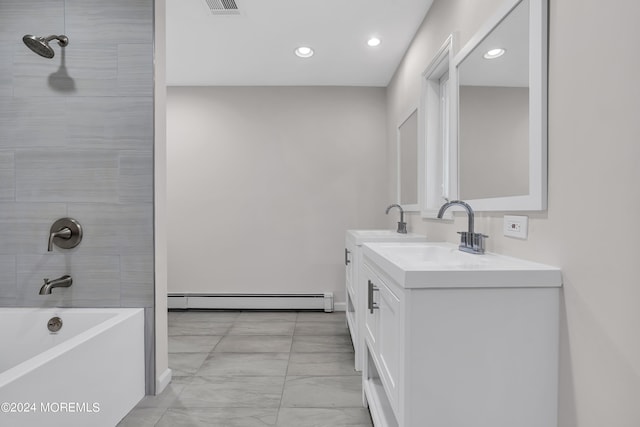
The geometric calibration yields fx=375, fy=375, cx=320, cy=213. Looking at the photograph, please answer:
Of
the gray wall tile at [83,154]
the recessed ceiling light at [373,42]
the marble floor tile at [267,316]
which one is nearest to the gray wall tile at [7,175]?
the gray wall tile at [83,154]

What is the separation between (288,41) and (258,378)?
249cm

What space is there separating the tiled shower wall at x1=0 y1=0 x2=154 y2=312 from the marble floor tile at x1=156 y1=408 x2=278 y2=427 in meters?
0.61

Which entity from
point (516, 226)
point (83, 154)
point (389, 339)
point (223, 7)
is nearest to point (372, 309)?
point (389, 339)

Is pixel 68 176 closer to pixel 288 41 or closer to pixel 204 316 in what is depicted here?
pixel 288 41

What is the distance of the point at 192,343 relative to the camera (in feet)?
9.76

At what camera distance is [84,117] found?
2.09m

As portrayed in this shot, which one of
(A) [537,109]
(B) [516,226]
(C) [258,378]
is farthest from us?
(C) [258,378]

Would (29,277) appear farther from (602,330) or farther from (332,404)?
(602,330)

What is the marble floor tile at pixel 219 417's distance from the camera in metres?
1.83

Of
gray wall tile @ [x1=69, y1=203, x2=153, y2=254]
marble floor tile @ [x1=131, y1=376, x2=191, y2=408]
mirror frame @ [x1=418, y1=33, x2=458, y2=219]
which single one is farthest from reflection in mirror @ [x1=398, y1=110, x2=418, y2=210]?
marble floor tile @ [x1=131, y1=376, x2=191, y2=408]

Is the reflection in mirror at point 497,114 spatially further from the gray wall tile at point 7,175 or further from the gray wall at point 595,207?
the gray wall tile at point 7,175

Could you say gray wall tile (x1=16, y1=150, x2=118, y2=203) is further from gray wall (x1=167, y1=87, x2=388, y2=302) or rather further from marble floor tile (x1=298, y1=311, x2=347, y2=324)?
marble floor tile (x1=298, y1=311, x2=347, y2=324)

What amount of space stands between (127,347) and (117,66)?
1.51 m

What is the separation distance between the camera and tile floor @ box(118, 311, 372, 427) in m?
1.89
